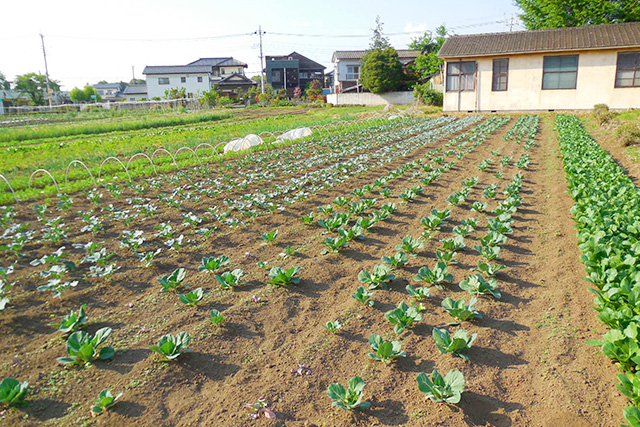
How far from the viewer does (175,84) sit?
2311 inches

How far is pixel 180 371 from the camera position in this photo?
3.11 metres

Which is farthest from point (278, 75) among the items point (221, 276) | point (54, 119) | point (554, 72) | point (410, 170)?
point (221, 276)

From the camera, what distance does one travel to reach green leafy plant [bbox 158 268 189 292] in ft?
13.6

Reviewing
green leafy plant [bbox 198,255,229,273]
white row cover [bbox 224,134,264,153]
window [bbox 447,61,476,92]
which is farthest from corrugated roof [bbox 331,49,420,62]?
green leafy plant [bbox 198,255,229,273]

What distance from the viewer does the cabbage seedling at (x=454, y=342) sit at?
10.1ft

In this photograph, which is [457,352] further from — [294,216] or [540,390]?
[294,216]

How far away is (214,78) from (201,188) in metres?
61.3

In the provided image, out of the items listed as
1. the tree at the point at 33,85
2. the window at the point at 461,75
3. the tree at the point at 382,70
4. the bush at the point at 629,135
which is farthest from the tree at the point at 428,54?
the tree at the point at 33,85

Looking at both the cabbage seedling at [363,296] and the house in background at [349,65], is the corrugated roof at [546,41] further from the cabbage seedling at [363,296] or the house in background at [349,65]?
the house in background at [349,65]

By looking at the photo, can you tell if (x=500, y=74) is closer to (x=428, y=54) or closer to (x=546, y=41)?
(x=546, y=41)

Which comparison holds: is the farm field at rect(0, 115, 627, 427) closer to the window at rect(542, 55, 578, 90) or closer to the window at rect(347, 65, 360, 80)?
the window at rect(542, 55, 578, 90)

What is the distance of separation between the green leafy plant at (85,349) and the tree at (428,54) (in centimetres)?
4128

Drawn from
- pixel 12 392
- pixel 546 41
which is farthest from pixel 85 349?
pixel 546 41

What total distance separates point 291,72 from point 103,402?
63137 mm
